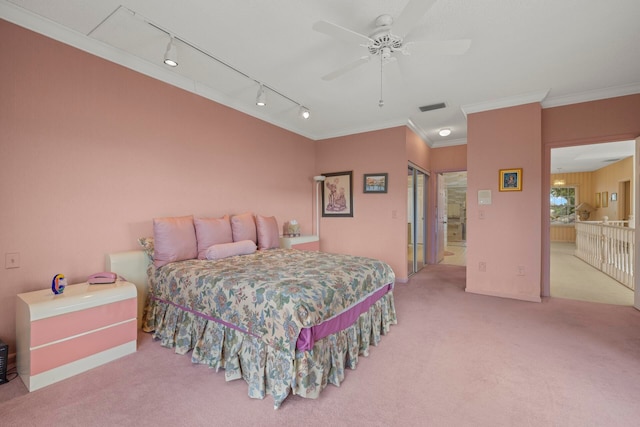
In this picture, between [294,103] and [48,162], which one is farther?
[294,103]

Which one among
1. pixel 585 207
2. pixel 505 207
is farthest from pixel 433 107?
pixel 585 207

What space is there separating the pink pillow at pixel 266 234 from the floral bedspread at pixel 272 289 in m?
0.70

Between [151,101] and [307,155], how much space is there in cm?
294

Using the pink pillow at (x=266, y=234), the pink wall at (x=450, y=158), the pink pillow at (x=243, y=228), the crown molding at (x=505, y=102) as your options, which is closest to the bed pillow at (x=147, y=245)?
the pink pillow at (x=243, y=228)

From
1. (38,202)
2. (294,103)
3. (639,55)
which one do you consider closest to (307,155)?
(294,103)

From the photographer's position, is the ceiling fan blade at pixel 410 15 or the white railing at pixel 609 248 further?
the white railing at pixel 609 248

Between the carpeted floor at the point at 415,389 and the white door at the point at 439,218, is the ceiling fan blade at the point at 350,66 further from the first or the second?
the white door at the point at 439,218

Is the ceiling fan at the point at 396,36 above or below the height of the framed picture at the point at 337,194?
above

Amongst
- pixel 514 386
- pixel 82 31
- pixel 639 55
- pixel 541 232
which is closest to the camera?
pixel 514 386

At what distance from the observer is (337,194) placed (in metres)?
5.24

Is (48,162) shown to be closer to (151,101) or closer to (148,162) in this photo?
(148,162)

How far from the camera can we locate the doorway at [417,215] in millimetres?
5340

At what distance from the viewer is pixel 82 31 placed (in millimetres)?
2363

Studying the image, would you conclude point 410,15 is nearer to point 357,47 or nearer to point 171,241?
point 357,47
